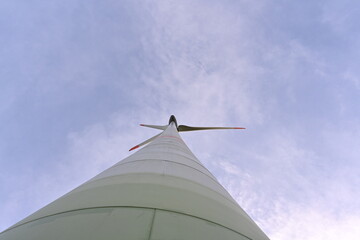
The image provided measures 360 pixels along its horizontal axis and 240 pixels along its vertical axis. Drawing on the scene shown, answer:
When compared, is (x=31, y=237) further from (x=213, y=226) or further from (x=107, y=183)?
(x=213, y=226)

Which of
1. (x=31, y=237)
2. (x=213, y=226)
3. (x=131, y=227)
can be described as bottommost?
(x=31, y=237)

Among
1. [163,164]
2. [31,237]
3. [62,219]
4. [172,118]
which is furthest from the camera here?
[172,118]

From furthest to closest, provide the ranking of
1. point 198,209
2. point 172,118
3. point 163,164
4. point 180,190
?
point 172,118
point 163,164
point 180,190
point 198,209

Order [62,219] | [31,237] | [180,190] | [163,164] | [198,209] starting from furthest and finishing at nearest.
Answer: [163,164], [180,190], [198,209], [62,219], [31,237]

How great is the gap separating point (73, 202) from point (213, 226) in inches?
71.5

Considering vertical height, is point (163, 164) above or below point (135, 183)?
above

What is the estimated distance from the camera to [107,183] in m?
3.91

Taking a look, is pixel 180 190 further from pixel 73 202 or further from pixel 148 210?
pixel 73 202

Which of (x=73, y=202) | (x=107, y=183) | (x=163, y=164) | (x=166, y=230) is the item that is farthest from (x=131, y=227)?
(x=163, y=164)

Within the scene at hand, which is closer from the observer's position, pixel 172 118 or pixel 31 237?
pixel 31 237

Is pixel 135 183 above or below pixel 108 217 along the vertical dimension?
above

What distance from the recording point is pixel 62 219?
2613 mm

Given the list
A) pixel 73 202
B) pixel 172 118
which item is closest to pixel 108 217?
pixel 73 202

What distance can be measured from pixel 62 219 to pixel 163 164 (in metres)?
2.60
